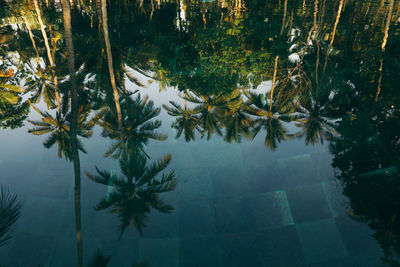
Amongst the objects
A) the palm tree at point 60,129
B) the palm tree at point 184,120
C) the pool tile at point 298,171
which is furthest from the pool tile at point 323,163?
the palm tree at point 60,129

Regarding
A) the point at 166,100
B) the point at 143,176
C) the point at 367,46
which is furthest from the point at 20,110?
the point at 367,46

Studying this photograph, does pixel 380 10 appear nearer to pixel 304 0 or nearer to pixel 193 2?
pixel 304 0

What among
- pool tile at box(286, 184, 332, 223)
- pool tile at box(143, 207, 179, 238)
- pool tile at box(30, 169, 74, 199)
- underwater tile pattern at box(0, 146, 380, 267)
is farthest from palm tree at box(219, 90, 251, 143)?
pool tile at box(30, 169, 74, 199)

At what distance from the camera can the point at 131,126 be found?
11.2 m

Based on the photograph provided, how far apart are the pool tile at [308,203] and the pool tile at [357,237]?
40cm

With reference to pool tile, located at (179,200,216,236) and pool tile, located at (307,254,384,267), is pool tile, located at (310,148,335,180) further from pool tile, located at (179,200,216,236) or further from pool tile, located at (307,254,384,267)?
pool tile, located at (179,200,216,236)

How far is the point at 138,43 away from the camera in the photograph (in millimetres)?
19609

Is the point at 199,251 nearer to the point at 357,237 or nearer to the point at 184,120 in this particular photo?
the point at 357,237

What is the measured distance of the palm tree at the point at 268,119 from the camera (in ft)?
34.7

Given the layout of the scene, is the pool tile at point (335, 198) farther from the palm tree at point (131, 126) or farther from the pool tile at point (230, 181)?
the palm tree at point (131, 126)

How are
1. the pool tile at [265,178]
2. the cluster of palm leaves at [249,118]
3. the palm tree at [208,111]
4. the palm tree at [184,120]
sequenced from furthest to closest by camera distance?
the palm tree at [208,111] → the palm tree at [184,120] → the cluster of palm leaves at [249,118] → the pool tile at [265,178]

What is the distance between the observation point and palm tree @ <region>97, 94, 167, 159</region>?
1038 centimetres

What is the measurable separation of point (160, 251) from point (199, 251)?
89 centimetres

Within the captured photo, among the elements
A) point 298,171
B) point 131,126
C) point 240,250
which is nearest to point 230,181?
point 298,171
